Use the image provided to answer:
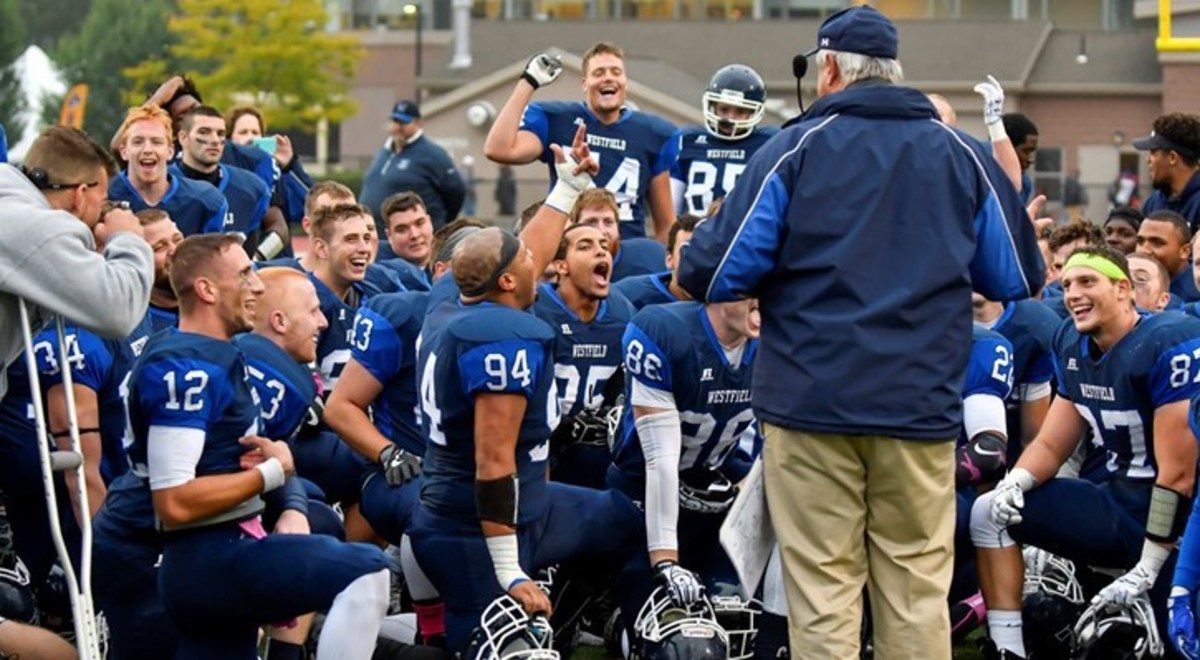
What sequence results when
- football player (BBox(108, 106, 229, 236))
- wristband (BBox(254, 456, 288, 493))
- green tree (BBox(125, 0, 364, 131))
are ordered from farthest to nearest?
green tree (BBox(125, 0, 364, 131)) < football player (BBox(108, 106, 229, 236)) < wristband (BBox(254, 456, 288, 493))

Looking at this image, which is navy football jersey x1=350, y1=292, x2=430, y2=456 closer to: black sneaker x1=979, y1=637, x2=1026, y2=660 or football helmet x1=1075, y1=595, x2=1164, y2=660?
black sneaker x1=979, y1=637, x2=1026, y2=660

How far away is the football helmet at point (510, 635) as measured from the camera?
6.74 metres

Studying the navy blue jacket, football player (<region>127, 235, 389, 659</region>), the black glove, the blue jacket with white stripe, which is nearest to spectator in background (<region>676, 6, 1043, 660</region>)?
the blue jacket with white stripe

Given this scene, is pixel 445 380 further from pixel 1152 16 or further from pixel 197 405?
pixel 1152 16

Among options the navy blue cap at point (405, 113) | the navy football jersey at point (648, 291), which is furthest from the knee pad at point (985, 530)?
the navy blue cap at point (405, 113)

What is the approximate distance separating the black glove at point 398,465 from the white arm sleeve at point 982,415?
6.38 ft

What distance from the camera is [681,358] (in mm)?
7559

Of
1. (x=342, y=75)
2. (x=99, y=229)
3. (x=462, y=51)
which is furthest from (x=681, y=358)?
(x=342, y=75)

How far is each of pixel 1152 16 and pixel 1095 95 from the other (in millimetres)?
3331

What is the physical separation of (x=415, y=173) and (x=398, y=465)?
6550mm

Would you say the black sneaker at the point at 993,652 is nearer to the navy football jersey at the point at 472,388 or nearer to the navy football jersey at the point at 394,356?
the navy football jersey at the point at 472,388

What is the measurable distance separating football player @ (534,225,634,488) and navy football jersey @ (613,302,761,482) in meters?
0.61

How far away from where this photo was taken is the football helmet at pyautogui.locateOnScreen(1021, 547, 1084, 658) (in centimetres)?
802

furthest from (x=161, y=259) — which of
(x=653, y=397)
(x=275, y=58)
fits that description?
(x=275, y=58)
